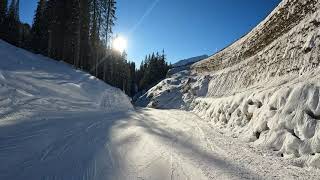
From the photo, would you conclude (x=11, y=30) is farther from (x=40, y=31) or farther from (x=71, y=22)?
(x=71, y=22)

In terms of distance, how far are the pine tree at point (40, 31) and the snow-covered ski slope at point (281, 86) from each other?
111ft

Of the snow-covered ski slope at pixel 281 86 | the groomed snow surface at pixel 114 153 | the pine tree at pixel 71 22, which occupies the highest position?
the pine tree at pixel 71 22

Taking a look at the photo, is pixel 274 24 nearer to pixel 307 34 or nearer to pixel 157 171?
pixel 307 34

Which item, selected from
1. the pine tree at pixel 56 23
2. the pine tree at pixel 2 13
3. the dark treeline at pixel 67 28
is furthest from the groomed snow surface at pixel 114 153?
the pine tree at pixel 2 13

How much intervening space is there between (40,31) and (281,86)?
139 feet

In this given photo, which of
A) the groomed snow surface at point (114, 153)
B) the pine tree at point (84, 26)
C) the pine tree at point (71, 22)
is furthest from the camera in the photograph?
the pine tree at point (71, 22)

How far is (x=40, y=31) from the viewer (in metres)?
44.2

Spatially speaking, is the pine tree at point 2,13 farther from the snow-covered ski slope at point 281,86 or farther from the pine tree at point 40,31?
the snow-covered ski slope at point 281,86

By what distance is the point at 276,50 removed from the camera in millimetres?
12586

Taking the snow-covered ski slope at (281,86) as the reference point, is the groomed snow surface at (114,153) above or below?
below

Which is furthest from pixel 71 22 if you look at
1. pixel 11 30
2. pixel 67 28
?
pixel 11 30

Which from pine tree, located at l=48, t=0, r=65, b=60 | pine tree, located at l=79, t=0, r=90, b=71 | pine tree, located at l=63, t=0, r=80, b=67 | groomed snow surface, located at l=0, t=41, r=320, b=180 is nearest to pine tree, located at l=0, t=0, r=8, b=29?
pine tree, located at l=48, t=0, r=65, b=60

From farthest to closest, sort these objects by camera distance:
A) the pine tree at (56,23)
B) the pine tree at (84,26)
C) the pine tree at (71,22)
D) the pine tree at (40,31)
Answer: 1. the pine tree at (40,31)
2. the pine tree at (56,23)
3. the pine tree at (71,22)
4. the pine tree at (84,26)

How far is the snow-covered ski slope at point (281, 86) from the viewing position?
6676 millimetres
